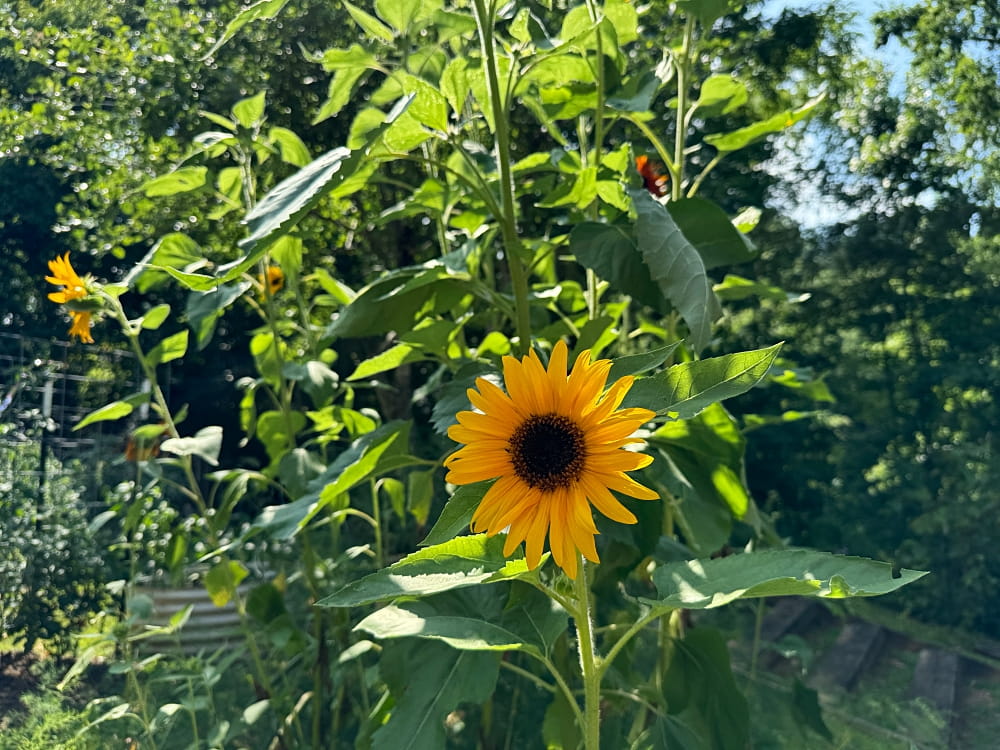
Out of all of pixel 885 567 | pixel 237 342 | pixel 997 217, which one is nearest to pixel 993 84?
pixel 997 217

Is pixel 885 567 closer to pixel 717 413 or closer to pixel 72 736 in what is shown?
pixel 717 413

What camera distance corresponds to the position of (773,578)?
0.48 m

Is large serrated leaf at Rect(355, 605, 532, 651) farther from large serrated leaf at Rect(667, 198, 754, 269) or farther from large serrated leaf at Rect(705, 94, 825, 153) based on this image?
large serrated leaf at Rect(705, 94, 825, 153)

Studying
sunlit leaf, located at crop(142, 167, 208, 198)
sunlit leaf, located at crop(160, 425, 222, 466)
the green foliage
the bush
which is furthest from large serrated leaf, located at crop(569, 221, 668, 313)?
the bush

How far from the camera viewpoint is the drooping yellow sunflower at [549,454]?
0.50 metres

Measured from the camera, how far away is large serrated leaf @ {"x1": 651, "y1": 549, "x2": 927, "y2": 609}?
Result: 1.41ft

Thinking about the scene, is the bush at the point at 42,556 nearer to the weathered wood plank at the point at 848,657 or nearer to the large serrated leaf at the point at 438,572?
the large serrated leaf at the point at 438,572

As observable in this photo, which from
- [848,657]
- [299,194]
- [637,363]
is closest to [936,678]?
[848,657]

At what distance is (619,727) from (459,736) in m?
0.43

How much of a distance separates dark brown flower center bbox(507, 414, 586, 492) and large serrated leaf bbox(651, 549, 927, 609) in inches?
3.5

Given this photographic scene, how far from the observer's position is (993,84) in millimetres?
2967

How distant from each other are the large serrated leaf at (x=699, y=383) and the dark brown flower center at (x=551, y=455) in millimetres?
38

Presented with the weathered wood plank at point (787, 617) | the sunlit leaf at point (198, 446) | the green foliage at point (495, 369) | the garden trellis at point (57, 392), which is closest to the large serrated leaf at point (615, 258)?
the green foliage at point (495, 369)

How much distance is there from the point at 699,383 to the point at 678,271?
0.55 feet
